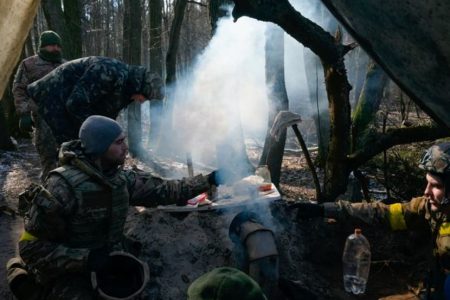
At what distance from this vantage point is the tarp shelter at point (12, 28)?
155 centimetres

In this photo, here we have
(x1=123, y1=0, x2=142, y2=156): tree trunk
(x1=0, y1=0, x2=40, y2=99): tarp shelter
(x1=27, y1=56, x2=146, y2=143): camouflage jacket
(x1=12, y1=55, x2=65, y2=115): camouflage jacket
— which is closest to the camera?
(x1=0, y1=0, x2=40, y2=99): tarp shelter

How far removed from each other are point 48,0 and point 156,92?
710cm

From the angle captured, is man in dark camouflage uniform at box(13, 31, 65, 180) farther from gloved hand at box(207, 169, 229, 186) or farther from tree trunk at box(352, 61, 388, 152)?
tree trunk at box(352, 61, 388, 152)

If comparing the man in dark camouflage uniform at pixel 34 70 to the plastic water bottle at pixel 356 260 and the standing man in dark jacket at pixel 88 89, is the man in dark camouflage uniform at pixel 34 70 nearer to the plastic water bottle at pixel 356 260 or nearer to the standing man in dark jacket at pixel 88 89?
the standing man in dark jacket at pixel 88 89

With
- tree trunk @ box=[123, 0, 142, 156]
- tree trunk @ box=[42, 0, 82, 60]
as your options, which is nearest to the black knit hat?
tree trunk @ box=[42, 0, 82, 60]

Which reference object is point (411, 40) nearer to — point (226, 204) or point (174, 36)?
point (226, 204)

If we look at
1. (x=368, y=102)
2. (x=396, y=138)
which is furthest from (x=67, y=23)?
(x=396, y=138)

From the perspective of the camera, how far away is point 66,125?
15.5 ft

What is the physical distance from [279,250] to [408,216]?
1418mm

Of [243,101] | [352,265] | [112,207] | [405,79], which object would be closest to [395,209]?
[352,265]

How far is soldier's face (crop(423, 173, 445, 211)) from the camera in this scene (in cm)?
365

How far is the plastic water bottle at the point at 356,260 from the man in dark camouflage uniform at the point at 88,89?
275cm

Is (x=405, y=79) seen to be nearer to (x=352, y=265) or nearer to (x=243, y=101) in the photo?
(x=352, y=265)

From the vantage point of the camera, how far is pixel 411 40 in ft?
3.18
